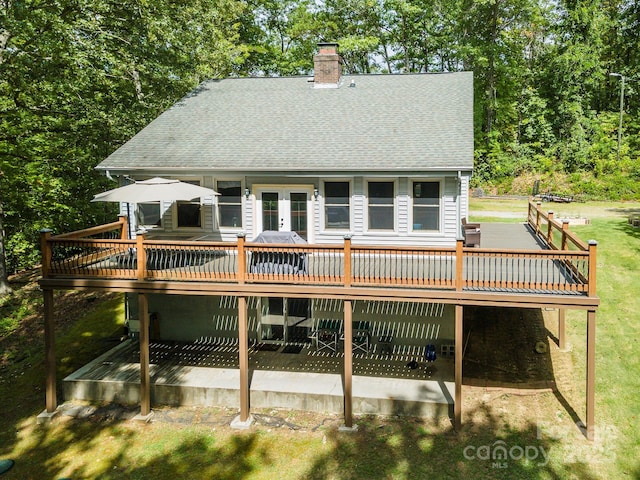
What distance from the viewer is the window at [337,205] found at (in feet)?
43.7

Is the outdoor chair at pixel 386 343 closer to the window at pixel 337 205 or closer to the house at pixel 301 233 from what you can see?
the house at pixel 301 233

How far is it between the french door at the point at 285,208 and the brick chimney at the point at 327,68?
556 cm

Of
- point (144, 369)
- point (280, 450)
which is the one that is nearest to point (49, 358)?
point (144, 369)

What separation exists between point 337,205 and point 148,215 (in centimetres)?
571

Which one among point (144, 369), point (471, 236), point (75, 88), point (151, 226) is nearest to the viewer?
point (144, 369)

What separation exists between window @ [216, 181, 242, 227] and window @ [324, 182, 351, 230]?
100 inches

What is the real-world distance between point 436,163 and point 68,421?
420 inches

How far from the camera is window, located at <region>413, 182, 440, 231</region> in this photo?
42.2 ft

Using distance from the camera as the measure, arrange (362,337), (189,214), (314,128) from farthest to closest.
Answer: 1. (314,128)
2. (189,214)
3. (362,337)

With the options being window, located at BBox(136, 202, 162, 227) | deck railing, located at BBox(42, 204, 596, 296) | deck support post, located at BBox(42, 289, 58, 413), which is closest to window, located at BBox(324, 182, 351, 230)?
deck railing, located at BBox(42, 204, 596, 296)

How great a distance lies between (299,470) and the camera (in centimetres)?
909

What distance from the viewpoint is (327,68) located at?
1720cm

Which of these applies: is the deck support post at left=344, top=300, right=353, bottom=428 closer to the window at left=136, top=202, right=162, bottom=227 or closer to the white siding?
the white siding

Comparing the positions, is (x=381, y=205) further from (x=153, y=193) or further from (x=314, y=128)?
(x=153, y=193)
